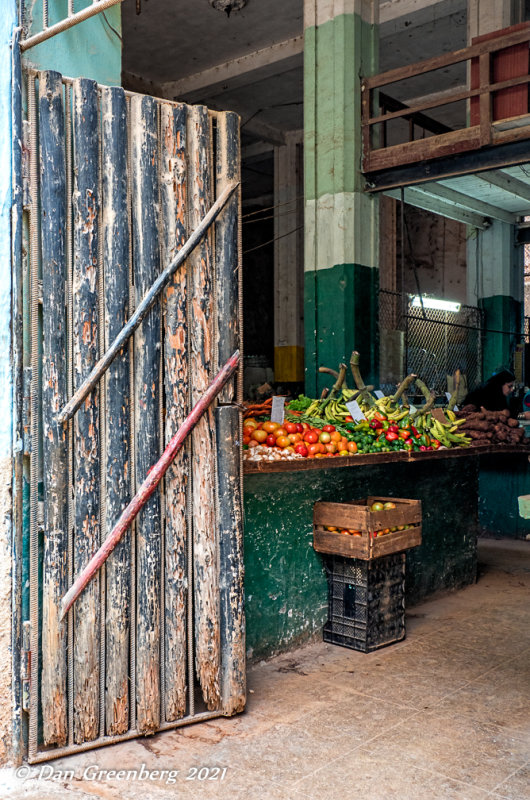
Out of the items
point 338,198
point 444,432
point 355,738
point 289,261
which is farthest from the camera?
point 289,261

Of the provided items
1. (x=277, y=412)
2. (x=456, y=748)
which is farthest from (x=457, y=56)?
(x=456, y=748)

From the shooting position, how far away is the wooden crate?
479 centimetres

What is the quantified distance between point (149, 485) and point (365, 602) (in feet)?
6.79

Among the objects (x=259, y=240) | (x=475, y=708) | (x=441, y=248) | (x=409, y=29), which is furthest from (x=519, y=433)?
(x=259, y=240)

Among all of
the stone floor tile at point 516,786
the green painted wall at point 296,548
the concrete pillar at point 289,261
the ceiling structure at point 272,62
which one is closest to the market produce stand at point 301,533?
the green painted wall at point 296,548

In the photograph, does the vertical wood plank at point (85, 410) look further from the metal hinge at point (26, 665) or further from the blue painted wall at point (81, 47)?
the blue painted wall at point (81, 47)

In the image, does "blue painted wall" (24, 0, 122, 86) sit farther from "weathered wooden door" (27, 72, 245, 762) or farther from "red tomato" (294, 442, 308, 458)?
"red tomato" (294, 442, 308, 458)

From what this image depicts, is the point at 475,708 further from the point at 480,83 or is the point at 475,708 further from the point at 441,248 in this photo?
the point at 441,248

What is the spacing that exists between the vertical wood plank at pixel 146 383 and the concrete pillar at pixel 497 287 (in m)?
8.92

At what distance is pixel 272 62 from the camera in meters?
12.9

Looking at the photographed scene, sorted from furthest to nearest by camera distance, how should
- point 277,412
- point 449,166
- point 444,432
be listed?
point 449,166 → point 444,432 → point 277,412

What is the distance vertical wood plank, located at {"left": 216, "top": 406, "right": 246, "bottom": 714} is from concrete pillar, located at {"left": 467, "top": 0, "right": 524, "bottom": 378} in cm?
864

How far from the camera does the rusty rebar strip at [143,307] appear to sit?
3453 millimetres

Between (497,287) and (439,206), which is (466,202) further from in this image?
(497,287)
